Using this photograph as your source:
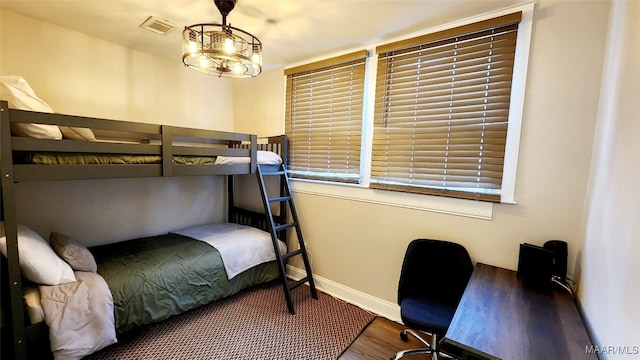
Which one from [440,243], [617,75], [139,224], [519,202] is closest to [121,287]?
[139,224]

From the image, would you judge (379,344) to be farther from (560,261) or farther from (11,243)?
(11,243)

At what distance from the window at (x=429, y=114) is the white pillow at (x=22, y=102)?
1.98 m

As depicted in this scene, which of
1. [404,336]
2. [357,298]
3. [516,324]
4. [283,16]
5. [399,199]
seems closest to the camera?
[516,324]

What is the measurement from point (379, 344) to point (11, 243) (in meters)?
2.37

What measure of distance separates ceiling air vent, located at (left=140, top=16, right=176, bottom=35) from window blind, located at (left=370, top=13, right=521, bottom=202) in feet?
5.72

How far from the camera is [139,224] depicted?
2.83 m

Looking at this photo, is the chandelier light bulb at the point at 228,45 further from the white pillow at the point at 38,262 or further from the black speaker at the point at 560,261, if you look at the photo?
the black speaker at the point at 560,261

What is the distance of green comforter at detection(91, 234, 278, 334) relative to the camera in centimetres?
185

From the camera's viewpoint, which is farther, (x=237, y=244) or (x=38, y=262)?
(x=237, y=244)

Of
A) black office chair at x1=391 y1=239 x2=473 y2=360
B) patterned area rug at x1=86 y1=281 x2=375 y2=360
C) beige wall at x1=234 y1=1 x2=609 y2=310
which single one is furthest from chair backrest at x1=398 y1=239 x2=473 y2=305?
patterned area rug at x1=86 y1=281 x2=375 y2=360

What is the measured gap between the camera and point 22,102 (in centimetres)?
148

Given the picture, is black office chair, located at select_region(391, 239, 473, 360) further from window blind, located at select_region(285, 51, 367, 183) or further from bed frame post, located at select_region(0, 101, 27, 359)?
bed frame post, located at select_region(0, 101, 27, 359)

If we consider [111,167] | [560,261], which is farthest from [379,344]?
[111,167]

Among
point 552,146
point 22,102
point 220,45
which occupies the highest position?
point 220,45
